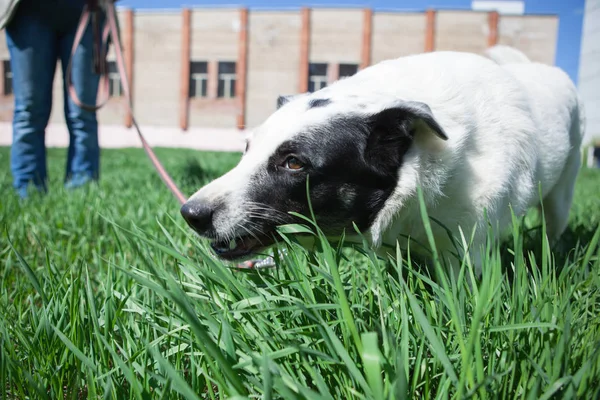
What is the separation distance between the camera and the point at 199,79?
24.4 meters

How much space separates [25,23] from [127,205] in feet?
5.65

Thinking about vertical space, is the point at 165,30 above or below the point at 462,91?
above

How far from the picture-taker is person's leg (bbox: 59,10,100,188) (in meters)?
3.94

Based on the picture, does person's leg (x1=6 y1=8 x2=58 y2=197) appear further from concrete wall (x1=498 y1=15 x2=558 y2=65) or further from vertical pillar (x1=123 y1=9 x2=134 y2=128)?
concrete wall (x1=498 y1=15 x2=558 y2=65)

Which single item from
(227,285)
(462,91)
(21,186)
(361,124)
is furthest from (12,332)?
(21,186)

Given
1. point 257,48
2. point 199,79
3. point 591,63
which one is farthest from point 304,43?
point 591,63

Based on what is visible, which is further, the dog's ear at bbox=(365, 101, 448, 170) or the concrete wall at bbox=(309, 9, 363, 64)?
the concrete wall at bbox=(309, 9, 363, 64)

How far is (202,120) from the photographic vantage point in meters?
24.0

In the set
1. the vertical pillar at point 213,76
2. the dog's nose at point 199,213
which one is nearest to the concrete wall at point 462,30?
the vertical pillar at point 213,76

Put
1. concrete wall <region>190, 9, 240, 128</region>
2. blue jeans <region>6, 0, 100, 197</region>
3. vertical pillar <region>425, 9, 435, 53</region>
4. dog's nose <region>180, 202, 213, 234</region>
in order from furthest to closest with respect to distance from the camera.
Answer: concrete wall <region>190, 9, 240, 128</region>, vertical pillar <region>425, 9, 435, 53</region>, blue jeans <region>6, 0, 100, 197</region>, dog's nose <region>180, 202, 213, 234</region>

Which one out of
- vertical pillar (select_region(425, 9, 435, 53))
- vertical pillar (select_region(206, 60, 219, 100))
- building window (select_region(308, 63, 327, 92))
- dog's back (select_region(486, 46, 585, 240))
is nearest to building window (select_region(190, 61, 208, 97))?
vertical pillar (select_region(206, 60, 219, 100))

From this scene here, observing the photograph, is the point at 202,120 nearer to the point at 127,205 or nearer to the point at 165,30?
the point at 165,30

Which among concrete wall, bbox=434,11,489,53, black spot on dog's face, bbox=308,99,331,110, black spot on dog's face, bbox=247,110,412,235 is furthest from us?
concrete wall, bbox=434,11,489,53

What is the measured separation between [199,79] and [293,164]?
24.0 metres
